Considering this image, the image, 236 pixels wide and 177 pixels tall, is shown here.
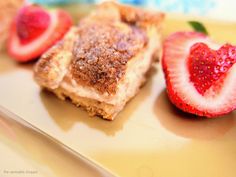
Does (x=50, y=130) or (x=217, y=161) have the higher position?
(x=217, y=161)

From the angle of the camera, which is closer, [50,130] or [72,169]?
[72,169]

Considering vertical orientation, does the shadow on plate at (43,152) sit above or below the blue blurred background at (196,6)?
below

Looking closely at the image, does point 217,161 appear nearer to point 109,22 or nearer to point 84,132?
point 84,132

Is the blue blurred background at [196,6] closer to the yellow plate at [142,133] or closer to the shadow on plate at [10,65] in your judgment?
the shadow on plate at [10,65]

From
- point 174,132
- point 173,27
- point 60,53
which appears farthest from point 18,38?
point 174,132

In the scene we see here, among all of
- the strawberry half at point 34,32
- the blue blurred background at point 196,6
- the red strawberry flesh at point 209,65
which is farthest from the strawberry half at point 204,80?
the blue blurred background at point 196,6

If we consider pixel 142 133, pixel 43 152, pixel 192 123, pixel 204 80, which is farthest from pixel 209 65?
pixel 43 152

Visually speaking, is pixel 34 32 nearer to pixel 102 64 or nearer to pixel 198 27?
pixel 102 64

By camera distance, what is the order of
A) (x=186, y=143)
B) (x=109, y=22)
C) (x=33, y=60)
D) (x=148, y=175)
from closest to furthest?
(x=148, y=175) < (x=186, y=143) < (x=109, y=22) < (x=33, y=60)

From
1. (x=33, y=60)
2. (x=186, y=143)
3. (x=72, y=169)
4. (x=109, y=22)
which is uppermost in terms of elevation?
(x=109, y=22)
